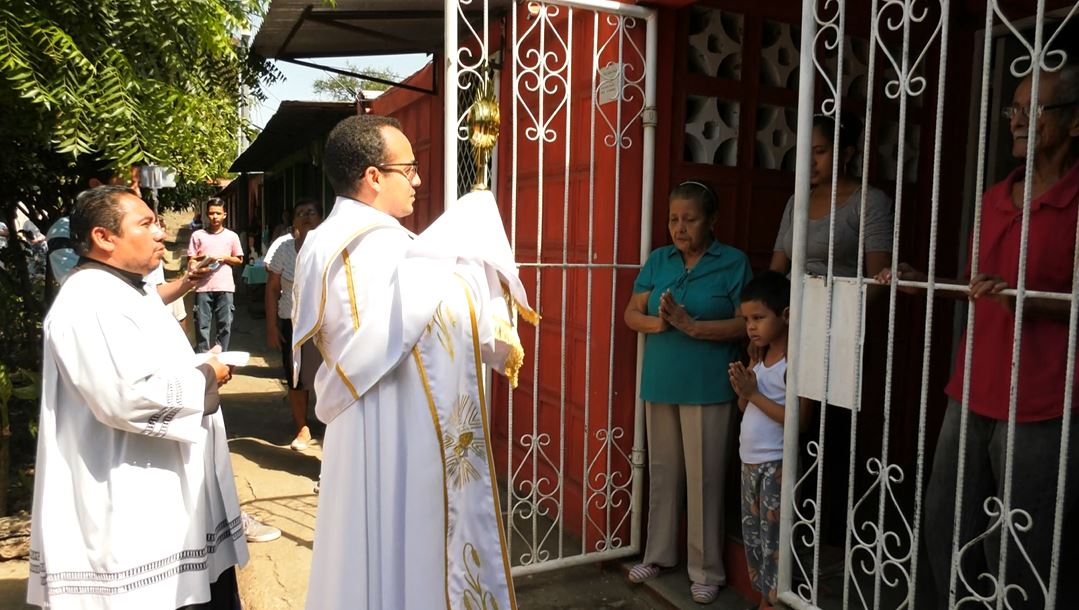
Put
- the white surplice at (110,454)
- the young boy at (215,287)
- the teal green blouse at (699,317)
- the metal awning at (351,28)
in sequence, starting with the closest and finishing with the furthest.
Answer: the white surplice at (110,454), the teal green blouse at (699,317), the metal awning at (351,28), the young boy at (215,287)

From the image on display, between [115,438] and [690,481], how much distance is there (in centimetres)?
229

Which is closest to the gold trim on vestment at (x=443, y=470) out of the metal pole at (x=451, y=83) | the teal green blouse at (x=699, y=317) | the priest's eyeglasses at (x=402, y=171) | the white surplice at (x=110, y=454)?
the priest's eyeglasses at (x=402, y=171)

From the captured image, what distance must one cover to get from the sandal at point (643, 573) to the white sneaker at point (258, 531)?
2.02m

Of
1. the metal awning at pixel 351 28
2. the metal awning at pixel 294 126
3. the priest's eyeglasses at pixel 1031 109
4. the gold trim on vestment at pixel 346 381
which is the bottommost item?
the gold trim on vestment at pixel 346 381

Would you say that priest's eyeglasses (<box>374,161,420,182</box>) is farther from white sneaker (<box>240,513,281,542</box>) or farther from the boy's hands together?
white sneaker (<box>240,513,281,542</box>)

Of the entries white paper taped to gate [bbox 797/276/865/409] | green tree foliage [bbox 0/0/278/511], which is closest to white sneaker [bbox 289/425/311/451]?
green tree foliage [bbox 0/0/278/511]

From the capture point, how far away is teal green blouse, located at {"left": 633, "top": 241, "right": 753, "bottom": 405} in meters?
Answer: 3.49

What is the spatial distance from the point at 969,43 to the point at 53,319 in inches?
172

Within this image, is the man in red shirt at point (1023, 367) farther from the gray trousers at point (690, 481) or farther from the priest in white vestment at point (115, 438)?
the priest in white vestment at point (115, 438)

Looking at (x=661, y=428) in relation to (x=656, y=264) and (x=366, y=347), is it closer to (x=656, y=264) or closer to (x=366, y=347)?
(x=656, y=264)

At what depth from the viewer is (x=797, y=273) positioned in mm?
2945

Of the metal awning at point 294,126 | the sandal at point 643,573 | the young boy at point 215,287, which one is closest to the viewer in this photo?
the sandal at point 643,573

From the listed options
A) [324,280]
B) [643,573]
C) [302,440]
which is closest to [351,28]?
[302,440]

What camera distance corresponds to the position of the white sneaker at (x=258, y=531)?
14.6 ft
